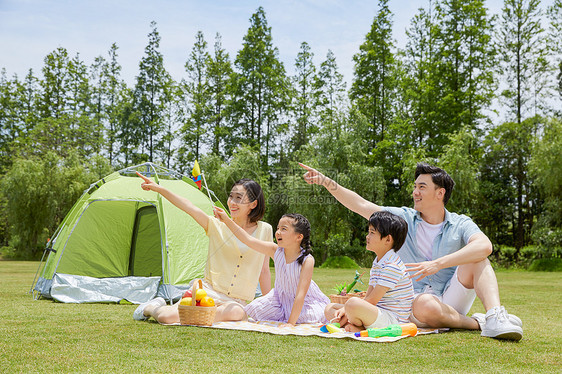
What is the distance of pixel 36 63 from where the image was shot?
30.2 metres

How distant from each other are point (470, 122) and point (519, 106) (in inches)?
88.6

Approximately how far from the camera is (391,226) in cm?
366

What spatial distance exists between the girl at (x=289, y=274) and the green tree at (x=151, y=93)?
24.1 meters

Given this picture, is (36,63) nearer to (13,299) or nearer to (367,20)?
(367,20)

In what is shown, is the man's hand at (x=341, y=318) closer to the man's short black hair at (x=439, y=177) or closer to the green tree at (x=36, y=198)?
the man's short black hair at (x=439, y=177)

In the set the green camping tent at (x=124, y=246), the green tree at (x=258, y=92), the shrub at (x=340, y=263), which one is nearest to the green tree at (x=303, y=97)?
the green tree at (x=258, y=92)

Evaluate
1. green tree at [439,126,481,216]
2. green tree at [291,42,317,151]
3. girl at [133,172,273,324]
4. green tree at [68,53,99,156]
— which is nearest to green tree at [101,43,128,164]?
green tree at [68,53,99,156]

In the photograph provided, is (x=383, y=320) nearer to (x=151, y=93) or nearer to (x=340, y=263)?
(x=340, y=263)

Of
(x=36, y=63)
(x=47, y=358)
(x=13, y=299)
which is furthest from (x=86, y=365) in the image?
(x=36, y=63)

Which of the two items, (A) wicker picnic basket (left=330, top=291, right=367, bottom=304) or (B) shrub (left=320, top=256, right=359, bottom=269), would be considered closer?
(A) wicker picnic basket (left=330, top=291, right=367, bottom=304)

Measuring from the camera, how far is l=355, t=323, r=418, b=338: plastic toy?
3.46 metres

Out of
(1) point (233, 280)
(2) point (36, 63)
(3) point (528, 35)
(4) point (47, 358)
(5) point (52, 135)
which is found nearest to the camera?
(4) point (47, 358)

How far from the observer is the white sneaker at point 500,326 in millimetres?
3410

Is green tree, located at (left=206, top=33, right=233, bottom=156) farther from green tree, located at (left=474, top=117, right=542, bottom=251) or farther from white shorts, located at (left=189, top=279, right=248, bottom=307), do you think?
white shorts, located at (left=189, top=279, right=248, bottom=307)
